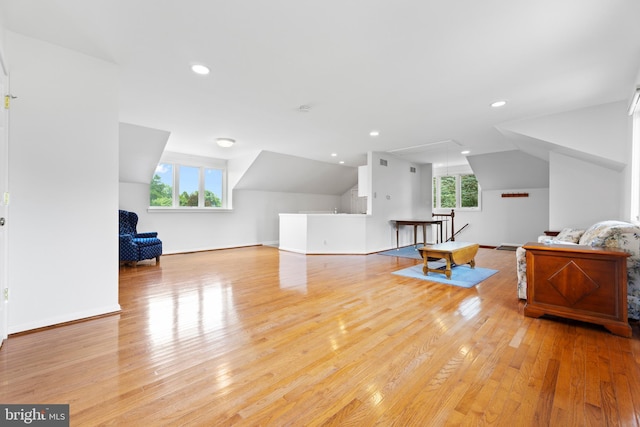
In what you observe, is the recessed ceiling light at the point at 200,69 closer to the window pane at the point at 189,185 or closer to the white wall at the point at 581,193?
the window pane at the point at 189,185

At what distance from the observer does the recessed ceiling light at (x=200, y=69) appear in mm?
2717

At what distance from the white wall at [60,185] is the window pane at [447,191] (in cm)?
867

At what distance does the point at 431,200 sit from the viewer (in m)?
8.59

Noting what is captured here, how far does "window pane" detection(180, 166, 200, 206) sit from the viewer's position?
6.81 m

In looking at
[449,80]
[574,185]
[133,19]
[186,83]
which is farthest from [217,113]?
[574,185]

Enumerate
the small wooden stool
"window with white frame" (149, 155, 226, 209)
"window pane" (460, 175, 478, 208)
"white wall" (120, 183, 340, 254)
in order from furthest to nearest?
"window pane" (460, 175, 478, 208)
"window with white frame" (149, 155, 226, 209)
"white wall" (120, 183, 340, 254)
the small wooden stool

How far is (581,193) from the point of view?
4.37 meters

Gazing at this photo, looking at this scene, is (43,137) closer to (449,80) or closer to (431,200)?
(449,80)

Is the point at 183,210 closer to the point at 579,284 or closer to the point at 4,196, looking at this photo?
the point at 4,196

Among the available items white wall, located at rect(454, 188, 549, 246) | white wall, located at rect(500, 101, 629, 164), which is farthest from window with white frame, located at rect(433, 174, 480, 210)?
white wall, located at rect(500, 101, 629, 164)

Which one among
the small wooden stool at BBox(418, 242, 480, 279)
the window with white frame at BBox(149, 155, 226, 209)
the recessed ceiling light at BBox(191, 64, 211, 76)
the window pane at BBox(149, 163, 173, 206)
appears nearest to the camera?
the recessed ceiling light at BBox(191, 64, 211, 76)

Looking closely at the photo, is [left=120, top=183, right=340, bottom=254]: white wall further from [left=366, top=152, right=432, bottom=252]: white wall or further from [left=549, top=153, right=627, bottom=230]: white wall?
[left=549, top=153, right=627, bottom=230]: white wall

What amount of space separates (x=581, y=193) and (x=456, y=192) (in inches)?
171

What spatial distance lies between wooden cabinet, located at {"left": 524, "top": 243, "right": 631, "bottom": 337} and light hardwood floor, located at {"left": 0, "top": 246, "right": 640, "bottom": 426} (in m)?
0.13
